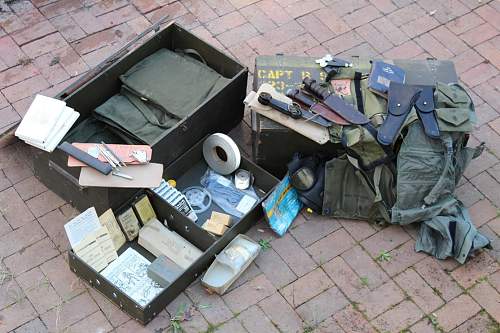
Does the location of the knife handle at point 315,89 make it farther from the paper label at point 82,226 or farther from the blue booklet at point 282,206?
the paper label at point 82,226

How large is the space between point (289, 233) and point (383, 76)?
4.69 ft

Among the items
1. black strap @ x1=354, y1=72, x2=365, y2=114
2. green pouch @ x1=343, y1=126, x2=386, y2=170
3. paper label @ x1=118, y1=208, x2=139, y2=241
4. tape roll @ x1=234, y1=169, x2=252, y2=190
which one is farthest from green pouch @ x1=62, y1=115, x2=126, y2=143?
black strap @ x1=354, y1=72, x2=365, y2=114

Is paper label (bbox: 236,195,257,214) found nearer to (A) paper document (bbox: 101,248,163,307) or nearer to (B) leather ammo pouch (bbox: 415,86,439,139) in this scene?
(A) paper document (bbox: 101,248,163,307)

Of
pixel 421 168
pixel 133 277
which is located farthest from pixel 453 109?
pixel 133 277

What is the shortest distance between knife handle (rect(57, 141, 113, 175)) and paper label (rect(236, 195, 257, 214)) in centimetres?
114

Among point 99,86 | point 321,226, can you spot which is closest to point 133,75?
point 99,86

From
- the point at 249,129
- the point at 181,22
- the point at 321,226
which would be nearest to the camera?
the point at 321,226

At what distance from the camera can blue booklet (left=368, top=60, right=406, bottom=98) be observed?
5986 mm

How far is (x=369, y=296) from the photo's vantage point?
567 centimetres

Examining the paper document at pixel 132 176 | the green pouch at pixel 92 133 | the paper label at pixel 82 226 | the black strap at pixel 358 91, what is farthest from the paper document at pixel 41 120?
the black strap at pixel 358 91

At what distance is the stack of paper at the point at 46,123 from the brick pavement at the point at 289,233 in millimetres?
643

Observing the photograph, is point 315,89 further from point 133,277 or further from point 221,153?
point 133,277

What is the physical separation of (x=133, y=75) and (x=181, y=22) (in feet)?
4.48

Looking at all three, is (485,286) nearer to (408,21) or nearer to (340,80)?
(340,80)
